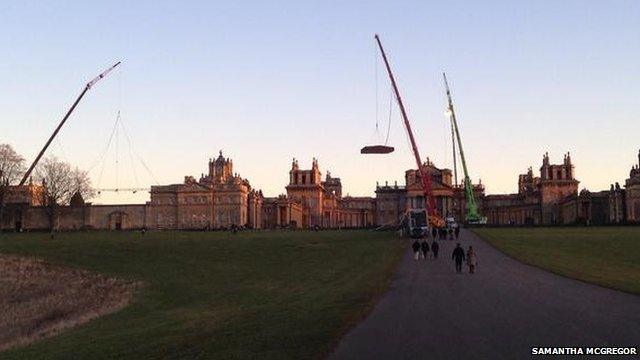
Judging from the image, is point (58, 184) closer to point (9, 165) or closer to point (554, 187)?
point (9, 165)

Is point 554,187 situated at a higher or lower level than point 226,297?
higher

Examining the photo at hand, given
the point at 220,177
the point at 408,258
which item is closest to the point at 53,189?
the point at 220,177

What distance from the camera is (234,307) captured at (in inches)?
1323

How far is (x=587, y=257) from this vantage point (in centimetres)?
5053

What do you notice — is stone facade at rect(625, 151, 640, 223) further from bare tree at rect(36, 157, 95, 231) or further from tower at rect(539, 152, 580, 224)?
bare tree at rect(36, 157, 95, 231)

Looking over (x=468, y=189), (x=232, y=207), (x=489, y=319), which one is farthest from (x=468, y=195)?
(x=489, y=319)

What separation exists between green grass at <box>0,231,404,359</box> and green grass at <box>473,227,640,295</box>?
10.0 m

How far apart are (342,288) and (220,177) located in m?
159

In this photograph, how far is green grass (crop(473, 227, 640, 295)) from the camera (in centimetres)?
3562

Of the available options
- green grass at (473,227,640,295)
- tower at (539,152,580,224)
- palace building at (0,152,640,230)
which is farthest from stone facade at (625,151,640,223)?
green grass at (473,227,640,295)

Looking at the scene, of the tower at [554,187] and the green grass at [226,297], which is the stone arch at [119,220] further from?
the tower at [554,187]

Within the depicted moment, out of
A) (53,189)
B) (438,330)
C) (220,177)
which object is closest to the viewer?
(438,330)

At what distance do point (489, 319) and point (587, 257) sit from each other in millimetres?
31821

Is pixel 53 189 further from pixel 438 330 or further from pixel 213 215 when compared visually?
pixel 438 330
